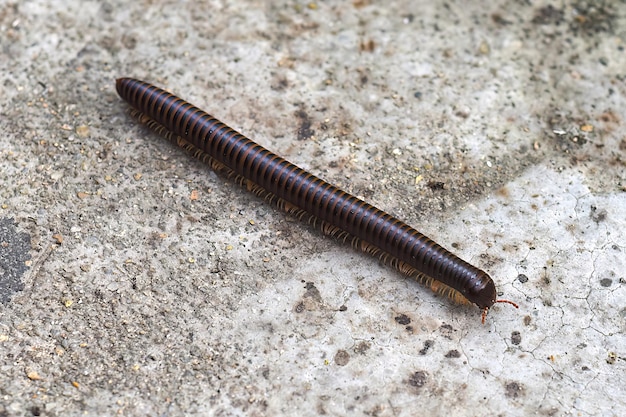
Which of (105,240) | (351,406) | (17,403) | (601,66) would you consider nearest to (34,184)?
(105,240)

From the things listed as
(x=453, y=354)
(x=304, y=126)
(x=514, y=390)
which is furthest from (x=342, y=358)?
(x=304, y=126)

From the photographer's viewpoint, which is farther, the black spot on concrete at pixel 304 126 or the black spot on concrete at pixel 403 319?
the black spot on concrete at pixel 304 126

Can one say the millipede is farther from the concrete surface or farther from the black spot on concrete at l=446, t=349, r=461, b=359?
the black spot on concrete at l=446, t=349, r=461, b=359

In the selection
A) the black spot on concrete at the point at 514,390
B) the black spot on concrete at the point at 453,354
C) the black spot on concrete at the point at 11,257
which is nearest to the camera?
the black spot on concrete at the point at 514,390

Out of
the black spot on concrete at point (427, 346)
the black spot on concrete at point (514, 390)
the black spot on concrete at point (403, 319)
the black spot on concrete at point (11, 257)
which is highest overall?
the black spot on concrete at point (11, 257)

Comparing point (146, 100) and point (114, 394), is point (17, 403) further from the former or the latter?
point (146, 100)

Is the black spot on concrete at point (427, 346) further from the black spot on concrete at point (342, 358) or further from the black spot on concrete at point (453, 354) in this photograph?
the black spot on concrete at point (342, 358)

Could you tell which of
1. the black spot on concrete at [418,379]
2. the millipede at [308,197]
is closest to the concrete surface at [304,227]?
the black spot on concrete at [418,379]
